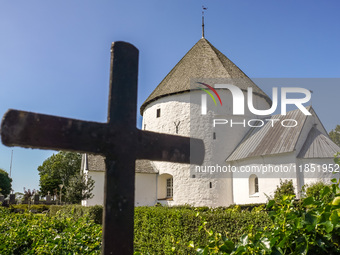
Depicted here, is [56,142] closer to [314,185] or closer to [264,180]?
[314,185]

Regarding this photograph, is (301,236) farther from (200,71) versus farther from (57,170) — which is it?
(57,170)

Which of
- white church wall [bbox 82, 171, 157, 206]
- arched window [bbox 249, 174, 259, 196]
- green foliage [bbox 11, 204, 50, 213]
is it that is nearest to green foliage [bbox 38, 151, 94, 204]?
green foliage [bbox 11, 204, 50, 213]

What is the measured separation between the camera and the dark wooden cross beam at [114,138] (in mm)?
1524

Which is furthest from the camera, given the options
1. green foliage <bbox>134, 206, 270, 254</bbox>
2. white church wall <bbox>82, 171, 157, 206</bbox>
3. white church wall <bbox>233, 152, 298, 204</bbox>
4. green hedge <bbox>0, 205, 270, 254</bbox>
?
white church wall <bbox>82, 171, 157, 206</bbox>

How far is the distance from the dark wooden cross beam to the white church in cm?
1569

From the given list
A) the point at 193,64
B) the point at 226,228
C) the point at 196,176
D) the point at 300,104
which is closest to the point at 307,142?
the point at 300,104

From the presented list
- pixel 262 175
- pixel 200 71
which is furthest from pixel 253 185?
pixel 200 71

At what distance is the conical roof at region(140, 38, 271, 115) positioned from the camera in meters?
21.5

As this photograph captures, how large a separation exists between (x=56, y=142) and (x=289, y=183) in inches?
619

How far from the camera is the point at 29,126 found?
1.52 metres

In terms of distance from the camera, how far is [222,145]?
20.3 m

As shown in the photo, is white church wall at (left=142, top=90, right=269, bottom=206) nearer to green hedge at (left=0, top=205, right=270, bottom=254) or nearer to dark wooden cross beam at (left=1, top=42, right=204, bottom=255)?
green hedge at (left=0, top=205, right=270, bottom=254)

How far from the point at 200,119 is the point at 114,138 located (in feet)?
62.4

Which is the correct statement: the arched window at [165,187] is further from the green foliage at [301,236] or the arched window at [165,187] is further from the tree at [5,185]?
the tree at [5,185]
